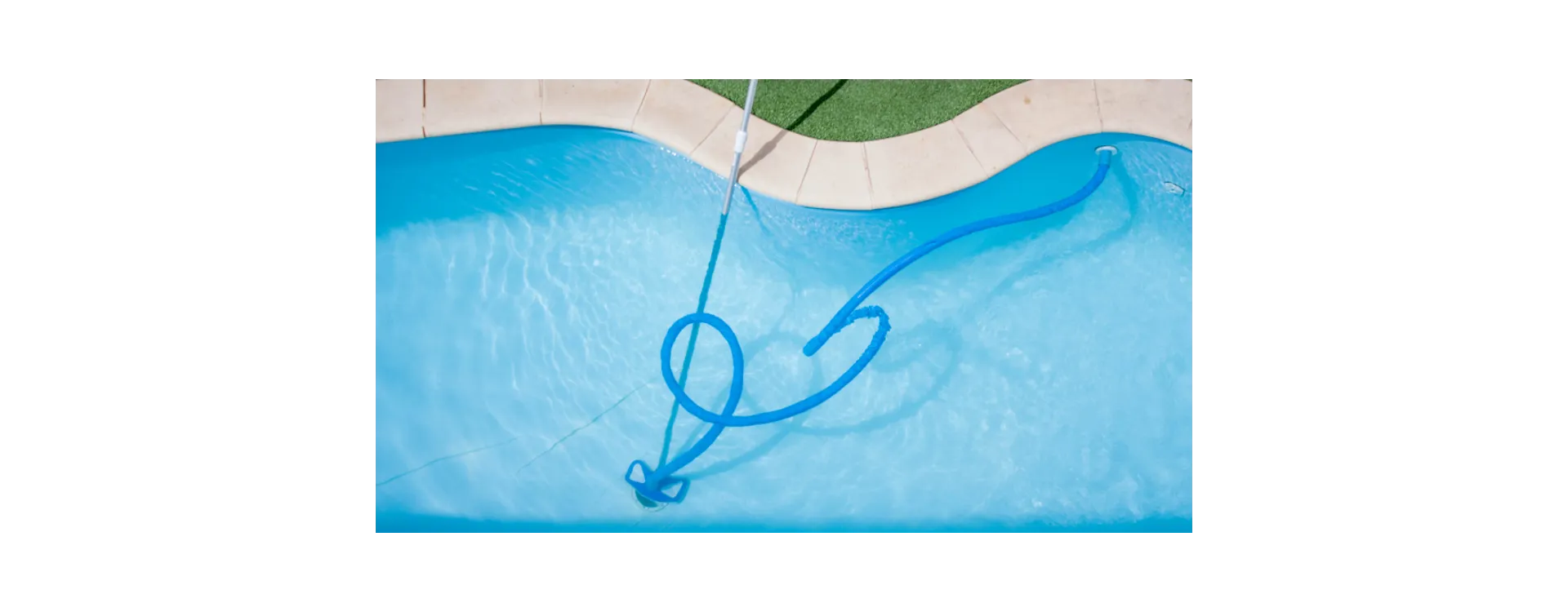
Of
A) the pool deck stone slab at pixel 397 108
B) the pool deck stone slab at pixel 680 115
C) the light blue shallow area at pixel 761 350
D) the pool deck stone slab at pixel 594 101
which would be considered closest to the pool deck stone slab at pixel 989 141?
the light blue shallow area at pixel 761 350

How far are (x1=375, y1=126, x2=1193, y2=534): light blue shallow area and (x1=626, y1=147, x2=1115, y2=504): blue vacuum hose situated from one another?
0.26 ft

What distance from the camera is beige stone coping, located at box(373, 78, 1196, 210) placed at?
3.07 metres

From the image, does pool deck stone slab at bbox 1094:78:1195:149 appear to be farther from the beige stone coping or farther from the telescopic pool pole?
the telescopic pool pole

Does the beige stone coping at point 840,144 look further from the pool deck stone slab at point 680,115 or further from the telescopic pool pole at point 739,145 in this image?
the telescopic pool pole at point 739,145

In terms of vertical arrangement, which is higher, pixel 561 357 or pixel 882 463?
pixel 561 357

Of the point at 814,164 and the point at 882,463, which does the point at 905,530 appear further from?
the point at 814,164

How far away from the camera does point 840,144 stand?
3.25m

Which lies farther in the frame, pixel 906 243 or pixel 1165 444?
pixel 906 243

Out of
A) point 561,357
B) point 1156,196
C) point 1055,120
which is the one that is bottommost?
point 561,357

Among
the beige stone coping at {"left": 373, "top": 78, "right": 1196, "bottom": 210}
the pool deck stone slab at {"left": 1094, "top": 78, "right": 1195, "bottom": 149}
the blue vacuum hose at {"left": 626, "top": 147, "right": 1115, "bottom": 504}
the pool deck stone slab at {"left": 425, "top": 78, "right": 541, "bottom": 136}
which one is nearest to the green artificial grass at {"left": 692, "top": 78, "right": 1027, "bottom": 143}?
the beige stone coping at {"left": 373, "top": 78, "right": 1196, "bottom": 210}

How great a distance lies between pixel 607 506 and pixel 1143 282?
9.20ft

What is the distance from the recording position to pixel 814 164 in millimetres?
3244

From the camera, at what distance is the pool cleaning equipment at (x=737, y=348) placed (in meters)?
2.79

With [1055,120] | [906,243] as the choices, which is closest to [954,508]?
[906,243]
